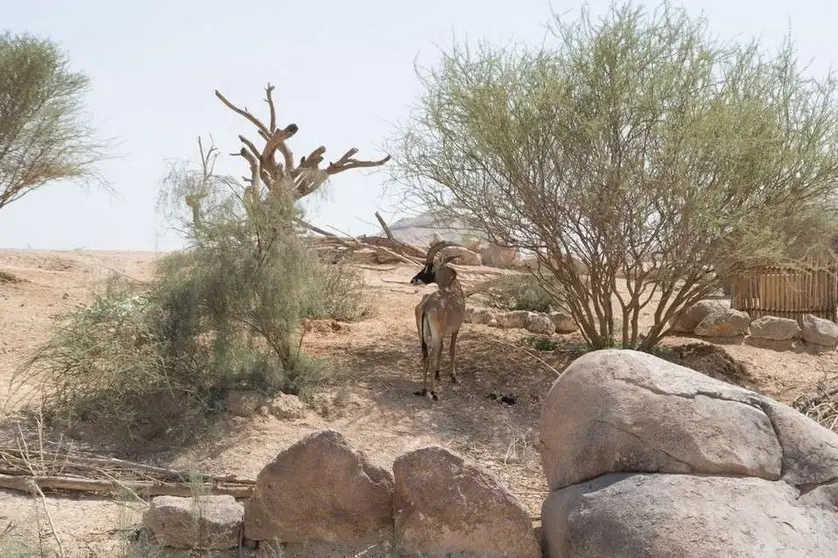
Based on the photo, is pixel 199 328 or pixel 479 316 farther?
pixel 479 316

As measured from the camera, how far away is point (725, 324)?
14.0 metres

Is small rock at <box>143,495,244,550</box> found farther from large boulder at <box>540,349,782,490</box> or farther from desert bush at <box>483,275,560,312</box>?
desert bush at <box>483,275,560,312</box>

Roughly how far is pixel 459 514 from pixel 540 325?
303 inches

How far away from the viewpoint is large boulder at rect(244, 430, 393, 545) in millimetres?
6301

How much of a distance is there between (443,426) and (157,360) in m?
2.64

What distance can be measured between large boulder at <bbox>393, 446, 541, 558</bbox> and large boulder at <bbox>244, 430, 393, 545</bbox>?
0.25 meters

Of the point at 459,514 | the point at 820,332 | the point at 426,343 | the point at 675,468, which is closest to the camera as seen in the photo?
the point at 675,468

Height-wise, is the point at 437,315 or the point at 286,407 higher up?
the point at 437,315

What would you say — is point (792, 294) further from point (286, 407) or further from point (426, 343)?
point (286, 407)

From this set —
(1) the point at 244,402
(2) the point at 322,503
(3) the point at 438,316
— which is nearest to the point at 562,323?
(3) the point at 438,316

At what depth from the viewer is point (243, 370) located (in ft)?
31.3

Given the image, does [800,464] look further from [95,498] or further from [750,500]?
[95,498]

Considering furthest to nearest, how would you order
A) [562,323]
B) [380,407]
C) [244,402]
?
1. [562,323]
2. [380,407]
3. [244,402]

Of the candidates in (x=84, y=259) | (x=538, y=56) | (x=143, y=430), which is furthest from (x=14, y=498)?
(x=84, y=259)
